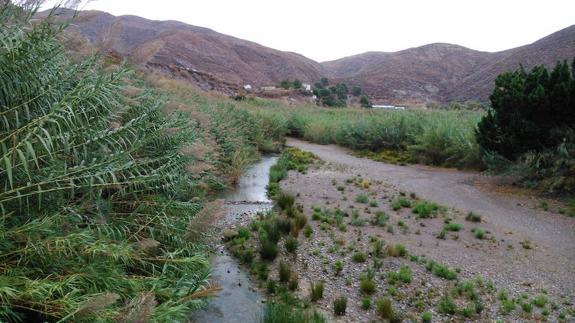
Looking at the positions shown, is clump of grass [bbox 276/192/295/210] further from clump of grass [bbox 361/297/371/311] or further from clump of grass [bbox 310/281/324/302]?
clump of grass [bbox 361/297/371/311]

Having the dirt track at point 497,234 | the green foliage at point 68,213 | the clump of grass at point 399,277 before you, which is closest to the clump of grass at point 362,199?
the dirt track at point 497,234

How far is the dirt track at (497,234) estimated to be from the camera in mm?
5520

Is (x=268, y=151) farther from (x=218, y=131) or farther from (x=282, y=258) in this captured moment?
(x=282, y=258)

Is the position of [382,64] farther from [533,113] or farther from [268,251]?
[268,251]

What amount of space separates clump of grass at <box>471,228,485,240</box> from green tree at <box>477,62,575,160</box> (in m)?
3.90

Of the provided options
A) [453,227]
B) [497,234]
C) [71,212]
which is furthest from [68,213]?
[497,234]

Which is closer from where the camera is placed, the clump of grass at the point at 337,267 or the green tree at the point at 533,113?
the clump of grass at the point at 337,267

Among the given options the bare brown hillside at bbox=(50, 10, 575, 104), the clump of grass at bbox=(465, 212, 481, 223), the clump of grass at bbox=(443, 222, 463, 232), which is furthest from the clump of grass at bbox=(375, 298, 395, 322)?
the bare brown hillside at bbox=(50, 10, 575, 104)

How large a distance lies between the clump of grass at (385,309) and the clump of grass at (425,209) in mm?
3468

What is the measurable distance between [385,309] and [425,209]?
12.5 ft

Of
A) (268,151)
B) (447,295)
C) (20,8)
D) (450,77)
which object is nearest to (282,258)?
(447,295)

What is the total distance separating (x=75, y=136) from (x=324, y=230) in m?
4.62

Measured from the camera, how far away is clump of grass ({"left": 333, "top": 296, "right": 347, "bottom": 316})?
4734mm

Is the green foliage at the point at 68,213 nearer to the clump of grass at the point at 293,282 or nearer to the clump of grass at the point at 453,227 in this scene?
the clump of grass at the point at 293,282
